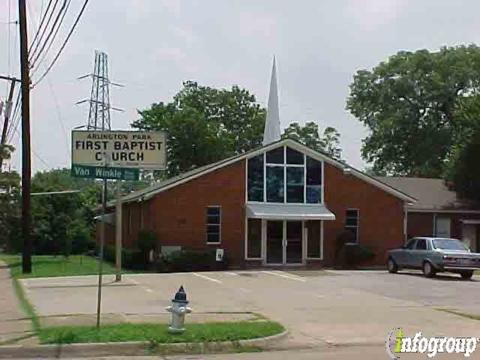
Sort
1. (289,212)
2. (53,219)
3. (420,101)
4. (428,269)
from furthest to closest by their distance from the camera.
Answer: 1. (420,101)
2. (53,219)
3. (289,212)
4. (428,269)

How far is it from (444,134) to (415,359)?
51.6 m

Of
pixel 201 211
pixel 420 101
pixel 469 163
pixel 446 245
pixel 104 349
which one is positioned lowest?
pixel 104 349

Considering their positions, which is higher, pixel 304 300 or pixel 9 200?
pixel 9 200

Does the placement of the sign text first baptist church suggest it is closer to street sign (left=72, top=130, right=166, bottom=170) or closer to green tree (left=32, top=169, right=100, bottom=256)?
street sign (left=72, top=130, right=166, bottom=170)

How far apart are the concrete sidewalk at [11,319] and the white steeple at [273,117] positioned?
30.3 m

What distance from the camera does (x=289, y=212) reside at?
38.7 m

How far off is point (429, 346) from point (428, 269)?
19.1m

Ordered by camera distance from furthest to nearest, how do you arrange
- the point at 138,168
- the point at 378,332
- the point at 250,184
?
the point at 250,184 → the point at 138,168 → the point at 378,332

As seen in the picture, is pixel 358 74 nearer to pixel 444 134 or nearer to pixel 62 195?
→ pixel 444 134

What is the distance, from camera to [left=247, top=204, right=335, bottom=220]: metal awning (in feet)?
124

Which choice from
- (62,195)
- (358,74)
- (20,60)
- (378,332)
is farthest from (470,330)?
(358,74)

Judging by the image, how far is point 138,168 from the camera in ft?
55.4

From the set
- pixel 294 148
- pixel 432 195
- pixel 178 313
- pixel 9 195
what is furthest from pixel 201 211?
pixel 178 313

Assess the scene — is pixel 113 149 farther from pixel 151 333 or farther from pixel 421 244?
pixel 421 244
